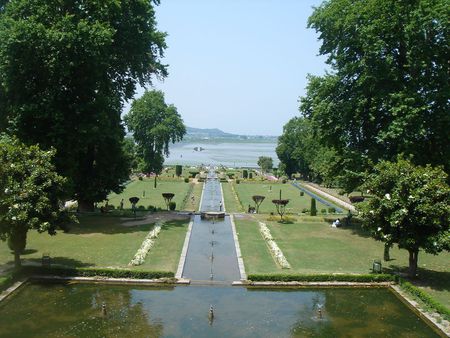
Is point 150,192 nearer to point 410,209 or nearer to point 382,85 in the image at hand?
point 382,85

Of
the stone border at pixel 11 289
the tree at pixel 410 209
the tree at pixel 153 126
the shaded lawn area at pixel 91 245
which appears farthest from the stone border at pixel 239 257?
the tree at pixel 153 126

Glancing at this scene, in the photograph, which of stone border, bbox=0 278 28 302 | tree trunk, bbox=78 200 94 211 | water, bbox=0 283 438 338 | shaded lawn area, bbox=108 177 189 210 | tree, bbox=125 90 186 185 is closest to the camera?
water, bbox=0 283 438 338

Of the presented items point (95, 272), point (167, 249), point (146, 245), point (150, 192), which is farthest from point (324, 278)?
point (150, 192)

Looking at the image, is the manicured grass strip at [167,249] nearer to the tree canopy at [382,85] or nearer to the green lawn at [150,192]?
the tree canopy at [382,85]

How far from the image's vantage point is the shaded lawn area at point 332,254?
2669 cm

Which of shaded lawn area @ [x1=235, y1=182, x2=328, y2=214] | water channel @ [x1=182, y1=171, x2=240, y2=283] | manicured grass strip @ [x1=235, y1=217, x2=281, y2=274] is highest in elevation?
manicured grass strip @ [x1=235, y1=217, x2=281, y2=274]

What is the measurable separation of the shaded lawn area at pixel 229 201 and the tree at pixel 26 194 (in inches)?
1091

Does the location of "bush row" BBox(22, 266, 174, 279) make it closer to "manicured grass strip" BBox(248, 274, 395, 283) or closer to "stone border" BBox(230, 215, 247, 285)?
"stone border" BBox(230, 215, 247, 285)

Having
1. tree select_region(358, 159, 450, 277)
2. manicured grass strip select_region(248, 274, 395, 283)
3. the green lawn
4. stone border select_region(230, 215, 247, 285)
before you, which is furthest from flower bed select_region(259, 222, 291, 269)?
the green lawn

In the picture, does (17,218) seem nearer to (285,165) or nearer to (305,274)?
(305,274)

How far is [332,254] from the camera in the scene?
3098 cm

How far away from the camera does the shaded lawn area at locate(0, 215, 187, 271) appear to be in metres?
27.8

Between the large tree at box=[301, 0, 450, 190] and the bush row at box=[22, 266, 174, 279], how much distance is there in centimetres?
1769

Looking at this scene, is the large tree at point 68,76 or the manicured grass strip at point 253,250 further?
the large tree at point 68,76
